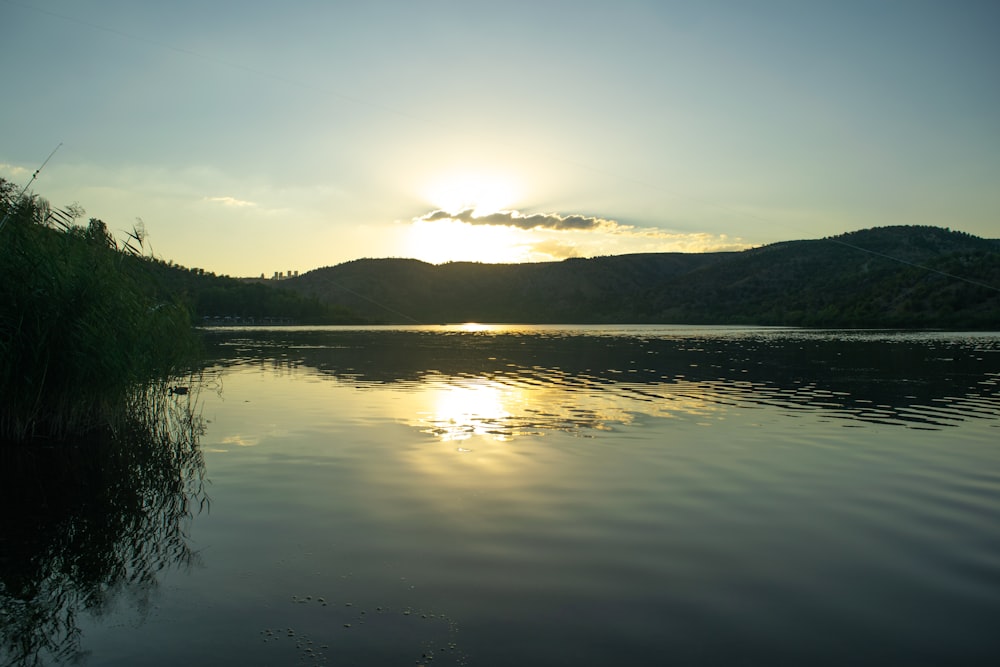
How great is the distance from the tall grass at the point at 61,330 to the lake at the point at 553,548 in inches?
125

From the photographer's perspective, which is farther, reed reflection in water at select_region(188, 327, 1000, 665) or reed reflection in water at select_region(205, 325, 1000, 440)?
reed reflection in water at select_region(205, 325, 1000, 440)

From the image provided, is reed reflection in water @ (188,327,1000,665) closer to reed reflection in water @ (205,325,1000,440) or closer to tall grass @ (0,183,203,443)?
reed reflection in water @ (205,325,1000,440)

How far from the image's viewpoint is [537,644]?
25.3 ft

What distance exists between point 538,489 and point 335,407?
14.4m

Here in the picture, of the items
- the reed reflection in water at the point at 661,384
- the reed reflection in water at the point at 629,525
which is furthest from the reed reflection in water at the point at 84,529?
the reed reflection in water at the point at 661,384

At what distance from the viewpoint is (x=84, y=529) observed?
39.0 ft

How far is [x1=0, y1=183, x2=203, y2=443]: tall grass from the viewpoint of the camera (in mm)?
17484

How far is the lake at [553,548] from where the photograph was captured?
7.84 metres

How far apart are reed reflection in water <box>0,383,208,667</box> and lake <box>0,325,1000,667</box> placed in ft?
0.23

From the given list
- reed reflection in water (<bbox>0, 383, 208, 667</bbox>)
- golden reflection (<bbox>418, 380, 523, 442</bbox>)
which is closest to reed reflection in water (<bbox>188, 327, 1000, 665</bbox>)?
golden reflection (<bbox>418, 380, 523, 442</bbox>)

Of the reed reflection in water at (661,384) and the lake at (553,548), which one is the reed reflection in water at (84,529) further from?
the reed reflection in water at (661,384)

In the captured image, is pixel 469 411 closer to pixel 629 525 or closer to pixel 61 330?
pixel 61 330

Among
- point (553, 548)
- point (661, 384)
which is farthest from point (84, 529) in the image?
point (661, 384)

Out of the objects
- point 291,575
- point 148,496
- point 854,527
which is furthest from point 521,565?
point 148,496
